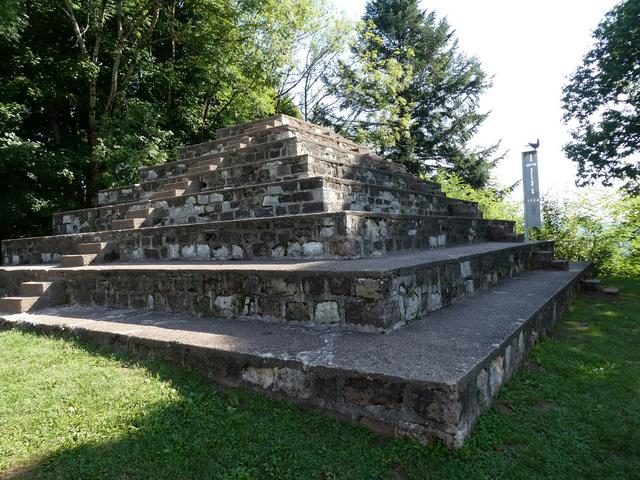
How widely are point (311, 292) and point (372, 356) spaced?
40.8 inches

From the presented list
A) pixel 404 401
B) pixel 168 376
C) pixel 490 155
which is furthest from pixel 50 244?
pixel 490 155

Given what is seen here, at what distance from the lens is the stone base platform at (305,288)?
3.15 m

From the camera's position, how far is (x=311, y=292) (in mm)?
3400

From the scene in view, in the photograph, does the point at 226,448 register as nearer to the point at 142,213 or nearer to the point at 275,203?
the point at 275,203

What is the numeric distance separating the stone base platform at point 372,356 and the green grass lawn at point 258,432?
12 centimetres

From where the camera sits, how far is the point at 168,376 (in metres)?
3.06

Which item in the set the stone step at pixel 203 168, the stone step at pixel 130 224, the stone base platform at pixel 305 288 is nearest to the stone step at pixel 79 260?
the stone base platform at pixel 305 288

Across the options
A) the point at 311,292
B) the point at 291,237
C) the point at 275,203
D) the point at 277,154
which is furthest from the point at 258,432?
the point at 277,154

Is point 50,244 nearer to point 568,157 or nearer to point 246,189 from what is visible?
point 246,189

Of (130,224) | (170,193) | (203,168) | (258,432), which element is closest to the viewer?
(258,432)

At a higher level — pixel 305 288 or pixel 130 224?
pixel 130 224

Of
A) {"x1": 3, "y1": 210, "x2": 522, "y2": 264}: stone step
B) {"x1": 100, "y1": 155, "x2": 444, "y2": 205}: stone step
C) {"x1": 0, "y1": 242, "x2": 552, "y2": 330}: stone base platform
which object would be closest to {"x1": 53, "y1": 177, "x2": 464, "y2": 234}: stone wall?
{"x1": 100, "y1": 155, "x2": 444, "y2": 205}: stone step

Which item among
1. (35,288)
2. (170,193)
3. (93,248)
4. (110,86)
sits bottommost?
(35,288)

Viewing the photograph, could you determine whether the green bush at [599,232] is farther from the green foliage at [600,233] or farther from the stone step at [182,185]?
the stone step at [182,185]
